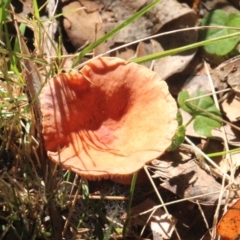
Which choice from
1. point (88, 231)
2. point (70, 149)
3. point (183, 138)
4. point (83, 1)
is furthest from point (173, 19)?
point (88, 231)

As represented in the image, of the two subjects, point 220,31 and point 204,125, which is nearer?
point 204,125

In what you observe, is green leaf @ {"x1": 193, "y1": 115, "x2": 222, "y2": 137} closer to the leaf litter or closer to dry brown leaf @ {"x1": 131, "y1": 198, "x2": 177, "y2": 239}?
the leaf litter

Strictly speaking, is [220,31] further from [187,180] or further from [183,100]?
[187,180]

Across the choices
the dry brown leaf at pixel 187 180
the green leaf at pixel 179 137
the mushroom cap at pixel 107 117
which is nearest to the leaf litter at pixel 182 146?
the dry brown leaf at pixel 187 180

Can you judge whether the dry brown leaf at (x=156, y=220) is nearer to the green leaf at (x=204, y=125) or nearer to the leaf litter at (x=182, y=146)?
the leaf litter at (x=182, y=146)

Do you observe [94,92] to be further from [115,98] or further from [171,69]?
[171,69]

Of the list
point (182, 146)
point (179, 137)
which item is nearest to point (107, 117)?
point (179, 137)
